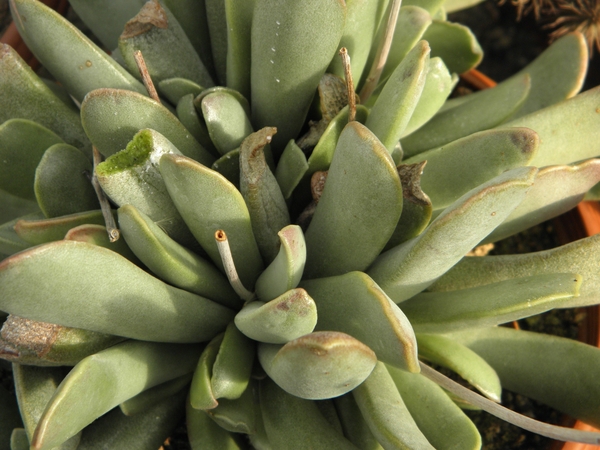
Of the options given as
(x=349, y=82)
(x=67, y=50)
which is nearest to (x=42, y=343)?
(x=67, y=50)

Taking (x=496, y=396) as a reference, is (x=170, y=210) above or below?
above

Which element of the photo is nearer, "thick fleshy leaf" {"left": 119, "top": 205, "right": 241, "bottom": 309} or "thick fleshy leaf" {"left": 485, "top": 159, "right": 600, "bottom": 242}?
"thick fleshy leaf" {"left": 119, "top": 205, "right": 241, "bottom": 309}

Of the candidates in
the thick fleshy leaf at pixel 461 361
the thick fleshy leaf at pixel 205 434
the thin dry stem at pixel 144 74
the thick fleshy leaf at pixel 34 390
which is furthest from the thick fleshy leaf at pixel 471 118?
the thick fleshy leaf at pixel 34 390

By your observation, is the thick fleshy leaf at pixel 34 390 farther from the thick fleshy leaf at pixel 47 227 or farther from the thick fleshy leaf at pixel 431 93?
the thick fleshy leaf at pixel 431 93

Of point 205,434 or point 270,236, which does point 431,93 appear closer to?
point 270,236

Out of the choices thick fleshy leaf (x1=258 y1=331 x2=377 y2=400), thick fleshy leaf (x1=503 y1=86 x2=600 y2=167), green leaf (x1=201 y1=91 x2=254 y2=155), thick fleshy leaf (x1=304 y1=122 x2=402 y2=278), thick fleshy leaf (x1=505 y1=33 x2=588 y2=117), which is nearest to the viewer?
thick fleshy leaf (x1=258 y1=331 x2=377 y2=400)

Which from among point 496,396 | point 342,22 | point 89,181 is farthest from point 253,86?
point 496,396

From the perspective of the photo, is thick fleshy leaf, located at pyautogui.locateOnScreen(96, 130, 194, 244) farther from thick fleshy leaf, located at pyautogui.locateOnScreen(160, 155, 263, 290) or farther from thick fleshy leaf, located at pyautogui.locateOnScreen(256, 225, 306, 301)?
thick fleshy leaf, located at pyautogui.locateOnScreen(256, 225, 306, 301)

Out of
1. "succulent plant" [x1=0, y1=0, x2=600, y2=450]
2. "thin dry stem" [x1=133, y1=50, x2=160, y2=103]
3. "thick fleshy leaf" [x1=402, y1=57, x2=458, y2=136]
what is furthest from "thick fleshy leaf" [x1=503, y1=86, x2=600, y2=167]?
"thin dry stem" [x1=133, y1=50, x2=160, y2=103]

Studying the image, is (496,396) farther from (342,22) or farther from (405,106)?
(342,22)
